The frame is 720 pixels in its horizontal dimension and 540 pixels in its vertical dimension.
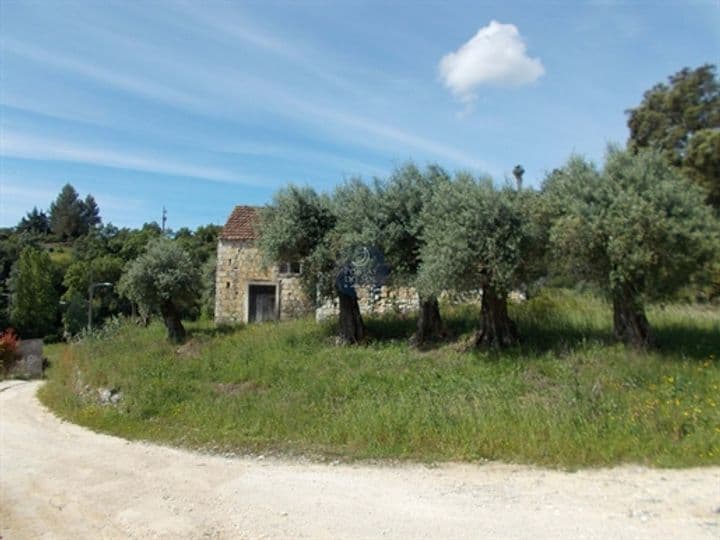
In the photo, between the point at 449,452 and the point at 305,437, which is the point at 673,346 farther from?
the point at 305,437

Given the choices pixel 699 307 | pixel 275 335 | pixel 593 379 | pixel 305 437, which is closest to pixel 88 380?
pixel 275 335

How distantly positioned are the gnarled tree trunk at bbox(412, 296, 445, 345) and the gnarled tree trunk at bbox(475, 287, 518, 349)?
60.9 inches

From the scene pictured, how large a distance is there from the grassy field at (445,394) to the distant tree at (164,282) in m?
2.74

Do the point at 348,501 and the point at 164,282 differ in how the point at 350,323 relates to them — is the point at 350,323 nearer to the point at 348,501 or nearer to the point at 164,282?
the point at 164,282

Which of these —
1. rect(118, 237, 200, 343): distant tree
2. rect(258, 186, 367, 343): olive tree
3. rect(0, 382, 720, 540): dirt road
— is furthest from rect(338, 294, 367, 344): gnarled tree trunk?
rect(0, 382, 720, 540): dirt road

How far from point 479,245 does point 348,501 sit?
714 cm

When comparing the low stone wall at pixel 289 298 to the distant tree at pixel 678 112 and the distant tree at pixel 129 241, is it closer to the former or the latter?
the distant tree at pixel 678 112

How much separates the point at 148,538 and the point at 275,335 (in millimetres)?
11591

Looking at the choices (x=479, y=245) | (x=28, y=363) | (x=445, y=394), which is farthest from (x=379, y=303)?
(x=28, y=363)

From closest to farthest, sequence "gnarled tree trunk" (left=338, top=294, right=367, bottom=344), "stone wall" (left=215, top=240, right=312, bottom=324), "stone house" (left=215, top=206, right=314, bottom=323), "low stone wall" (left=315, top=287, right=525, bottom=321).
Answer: "gnarled tree trunk" (left=338, top=294, right=367, bottom=344) → "low stone wall" (left=315, top=287, right=525, bottom=321) → "stone house" (left=215, top=206, right=314, bottom=323) → "stone wall" (left=215, top=240, right=312, bottom=324)

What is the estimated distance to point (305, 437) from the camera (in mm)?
9305

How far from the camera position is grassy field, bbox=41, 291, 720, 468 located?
7.81 metres

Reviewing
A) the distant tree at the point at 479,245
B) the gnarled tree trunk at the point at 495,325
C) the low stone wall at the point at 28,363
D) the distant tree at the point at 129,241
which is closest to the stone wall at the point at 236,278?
the low stone wall at the point at 28,363

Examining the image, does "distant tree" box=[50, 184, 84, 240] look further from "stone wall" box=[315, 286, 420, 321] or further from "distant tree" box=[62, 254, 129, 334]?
"stone wall" box=[315, 286, 420, 321]
